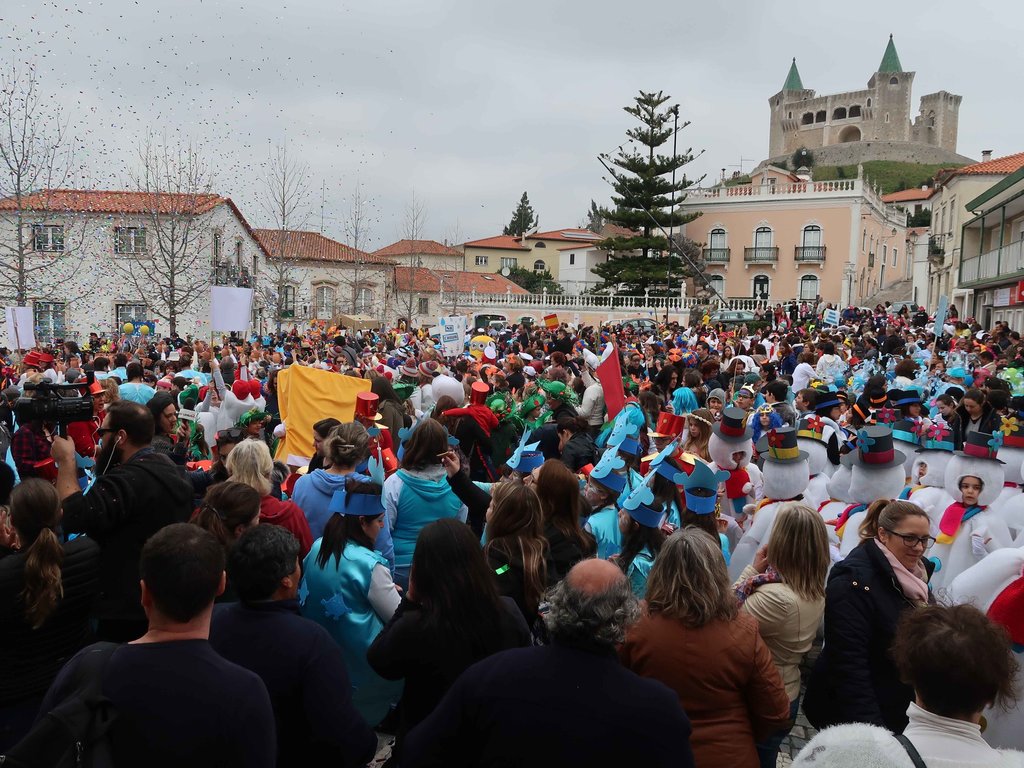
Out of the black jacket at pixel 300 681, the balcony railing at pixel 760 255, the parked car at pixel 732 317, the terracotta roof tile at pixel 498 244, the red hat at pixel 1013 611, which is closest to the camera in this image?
the black jacket at pixel 300 681

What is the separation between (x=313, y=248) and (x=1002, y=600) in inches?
2134

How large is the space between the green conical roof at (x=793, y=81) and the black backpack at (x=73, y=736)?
132 meters

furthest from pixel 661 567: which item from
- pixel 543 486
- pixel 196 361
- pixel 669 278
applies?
pixel 669 278

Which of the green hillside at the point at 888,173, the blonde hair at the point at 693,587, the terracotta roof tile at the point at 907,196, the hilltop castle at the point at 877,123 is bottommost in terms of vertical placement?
the blonde hair at the point at 693,587

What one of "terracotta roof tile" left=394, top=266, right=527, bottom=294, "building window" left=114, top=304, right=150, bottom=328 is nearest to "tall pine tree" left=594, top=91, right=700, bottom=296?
"terracotta roof tile" left=394, top=266, right=527, bottom=294

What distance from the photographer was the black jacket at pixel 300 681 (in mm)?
2689

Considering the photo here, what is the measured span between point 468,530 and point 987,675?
170 cm

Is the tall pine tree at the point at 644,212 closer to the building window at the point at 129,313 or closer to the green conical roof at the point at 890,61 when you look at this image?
the building window at the point at 129,313

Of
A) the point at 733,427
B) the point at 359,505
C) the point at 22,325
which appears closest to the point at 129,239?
the point at 22,325

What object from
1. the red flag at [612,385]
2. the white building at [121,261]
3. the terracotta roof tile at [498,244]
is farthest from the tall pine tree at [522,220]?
the red flag at [612,385]

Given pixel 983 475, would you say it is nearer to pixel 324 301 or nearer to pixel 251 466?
pixel 251 466

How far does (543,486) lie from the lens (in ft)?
13.8

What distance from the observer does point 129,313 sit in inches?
1586

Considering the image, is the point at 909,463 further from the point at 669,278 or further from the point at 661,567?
the point at 669,278
